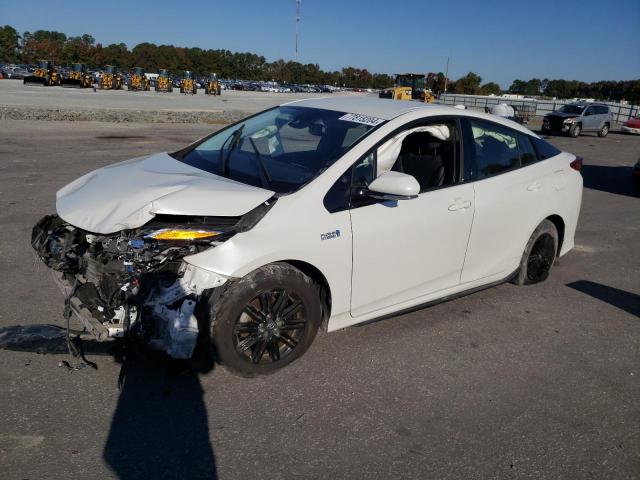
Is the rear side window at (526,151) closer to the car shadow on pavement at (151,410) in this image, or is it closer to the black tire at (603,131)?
the car shadow on pavement at (151,410)

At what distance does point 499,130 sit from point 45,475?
4.06 meters

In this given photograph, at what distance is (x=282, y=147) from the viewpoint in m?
4.02

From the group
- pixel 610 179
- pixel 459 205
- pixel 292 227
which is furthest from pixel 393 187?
pixel 610 179

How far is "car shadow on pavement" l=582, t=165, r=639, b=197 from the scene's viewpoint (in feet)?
38.5

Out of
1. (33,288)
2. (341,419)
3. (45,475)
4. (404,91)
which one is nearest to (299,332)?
→ (341,419)

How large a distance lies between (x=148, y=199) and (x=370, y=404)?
5.81ft

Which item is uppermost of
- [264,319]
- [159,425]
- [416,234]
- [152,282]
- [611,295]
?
[416,234]

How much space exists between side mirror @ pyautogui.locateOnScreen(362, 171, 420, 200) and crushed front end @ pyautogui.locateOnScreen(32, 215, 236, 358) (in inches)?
37.9

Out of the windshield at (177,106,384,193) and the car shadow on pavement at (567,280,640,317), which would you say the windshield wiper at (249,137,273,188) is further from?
the car shadow on pavement at (567,280,640,317)

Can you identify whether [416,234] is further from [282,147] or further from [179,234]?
[179,234]

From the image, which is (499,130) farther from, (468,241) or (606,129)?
(606,129)

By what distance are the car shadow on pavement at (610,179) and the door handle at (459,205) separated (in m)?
8.79

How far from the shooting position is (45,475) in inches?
97.4

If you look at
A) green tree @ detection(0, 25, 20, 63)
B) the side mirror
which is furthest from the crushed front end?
green tree @ detection(0, 25, 20, 63)
